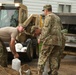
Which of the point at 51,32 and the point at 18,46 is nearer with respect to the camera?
the point at 51,32

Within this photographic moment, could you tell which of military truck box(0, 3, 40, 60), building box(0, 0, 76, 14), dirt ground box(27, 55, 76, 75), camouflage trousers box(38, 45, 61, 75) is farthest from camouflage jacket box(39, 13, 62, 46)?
building box(0, 0, 76, 14)

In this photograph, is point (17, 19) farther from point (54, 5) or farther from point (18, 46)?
point (54, 5)

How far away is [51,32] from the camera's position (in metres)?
7.95

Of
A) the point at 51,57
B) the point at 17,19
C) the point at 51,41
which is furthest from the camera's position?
the point at 17,19

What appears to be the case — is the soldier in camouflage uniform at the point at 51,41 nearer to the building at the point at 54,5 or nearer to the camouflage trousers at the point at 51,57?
the camouflage trousers at the point at 51,57

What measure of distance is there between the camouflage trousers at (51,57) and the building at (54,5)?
34.7 ft

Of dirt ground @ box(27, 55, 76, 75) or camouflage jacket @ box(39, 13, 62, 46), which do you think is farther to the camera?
dirt ground @ box(27, 55, 76, 75)

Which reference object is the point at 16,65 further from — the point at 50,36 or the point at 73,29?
the point at 73,29

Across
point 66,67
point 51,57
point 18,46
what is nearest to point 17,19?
point 18,46

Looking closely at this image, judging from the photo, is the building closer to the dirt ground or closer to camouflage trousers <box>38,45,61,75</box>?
the dirt ground

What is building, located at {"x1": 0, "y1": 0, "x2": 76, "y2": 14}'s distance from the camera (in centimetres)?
1866

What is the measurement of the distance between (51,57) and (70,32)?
3918mm

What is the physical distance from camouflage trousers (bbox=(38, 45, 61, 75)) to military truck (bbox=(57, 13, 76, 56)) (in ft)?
10.2

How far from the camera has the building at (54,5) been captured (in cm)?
1866
